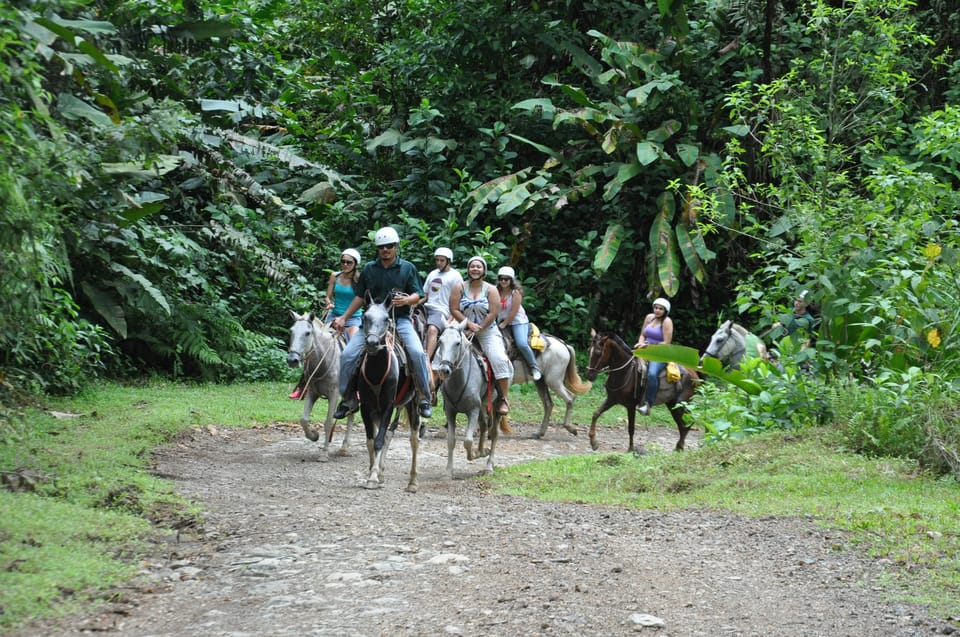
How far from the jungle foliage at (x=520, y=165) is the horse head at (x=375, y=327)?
3772 millimetres

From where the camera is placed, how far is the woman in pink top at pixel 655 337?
49.5 ft

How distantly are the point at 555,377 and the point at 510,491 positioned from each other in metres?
6.10

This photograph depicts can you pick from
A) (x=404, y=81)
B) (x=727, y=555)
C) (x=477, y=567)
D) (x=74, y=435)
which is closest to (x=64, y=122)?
(x=74, y=435)

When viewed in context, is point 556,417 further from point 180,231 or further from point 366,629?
point 366,629

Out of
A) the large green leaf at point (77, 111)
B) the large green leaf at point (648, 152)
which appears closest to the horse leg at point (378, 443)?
the large green leaf at point (77, 111)

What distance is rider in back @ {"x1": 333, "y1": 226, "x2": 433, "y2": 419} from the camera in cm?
1106

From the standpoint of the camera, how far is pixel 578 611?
6.08 meters

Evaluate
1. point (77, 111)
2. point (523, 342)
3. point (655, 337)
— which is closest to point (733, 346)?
point (655, 337)

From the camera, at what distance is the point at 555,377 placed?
16984 millimetres

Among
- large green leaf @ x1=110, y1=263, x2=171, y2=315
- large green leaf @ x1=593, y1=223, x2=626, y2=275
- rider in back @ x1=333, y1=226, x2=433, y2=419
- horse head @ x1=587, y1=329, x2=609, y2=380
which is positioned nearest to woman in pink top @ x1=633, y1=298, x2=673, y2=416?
horse head @ x1=587, y1=329, x2=609, y2=380

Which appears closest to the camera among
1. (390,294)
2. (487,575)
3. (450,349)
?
(487,575)

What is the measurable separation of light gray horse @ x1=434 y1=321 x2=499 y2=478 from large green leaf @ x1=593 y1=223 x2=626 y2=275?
8672 millimetres

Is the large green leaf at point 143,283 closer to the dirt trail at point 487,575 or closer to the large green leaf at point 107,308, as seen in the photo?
the large green leaf at point 107,308

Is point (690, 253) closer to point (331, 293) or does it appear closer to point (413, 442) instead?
point (331, 293)
